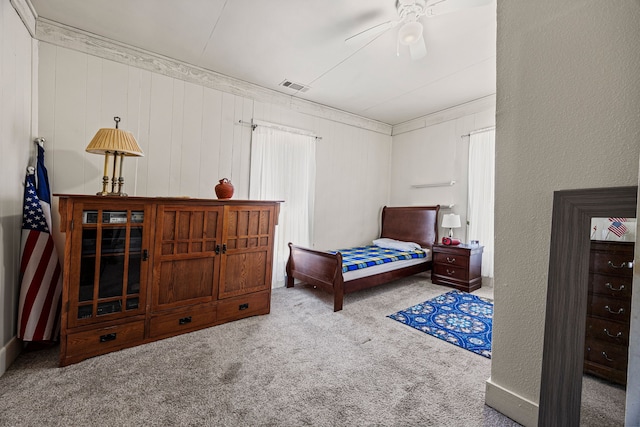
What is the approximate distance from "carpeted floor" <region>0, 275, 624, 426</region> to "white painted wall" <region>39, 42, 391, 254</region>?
168cm

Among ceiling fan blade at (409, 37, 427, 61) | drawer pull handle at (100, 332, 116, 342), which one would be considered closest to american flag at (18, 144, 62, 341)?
drawer pull handle at (100, 332, 116, 342)

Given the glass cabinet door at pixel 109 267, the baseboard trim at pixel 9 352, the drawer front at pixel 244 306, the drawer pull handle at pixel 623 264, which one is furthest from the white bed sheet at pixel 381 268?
the baseboard trim at pixel 9 352

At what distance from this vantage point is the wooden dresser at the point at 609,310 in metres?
1.09

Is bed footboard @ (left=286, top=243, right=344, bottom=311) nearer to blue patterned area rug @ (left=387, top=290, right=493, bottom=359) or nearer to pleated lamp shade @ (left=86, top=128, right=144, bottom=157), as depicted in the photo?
blue patterned area rug @ (left=387, top=290, right=493, bottom=359)

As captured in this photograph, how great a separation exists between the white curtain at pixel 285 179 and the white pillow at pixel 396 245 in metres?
1.31

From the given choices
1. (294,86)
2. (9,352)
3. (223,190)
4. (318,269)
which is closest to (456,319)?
(318,269)

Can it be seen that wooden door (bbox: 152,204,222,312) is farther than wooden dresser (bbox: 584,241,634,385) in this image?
Yes

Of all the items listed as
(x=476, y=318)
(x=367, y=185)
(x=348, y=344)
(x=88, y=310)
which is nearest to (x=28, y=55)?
(x=88, y=310)

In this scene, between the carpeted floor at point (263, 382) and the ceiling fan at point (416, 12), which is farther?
the ceiling fan at point (416, 12)

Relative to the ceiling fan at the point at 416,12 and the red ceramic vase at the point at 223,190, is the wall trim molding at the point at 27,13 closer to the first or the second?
the red ceramic vase at the point at 223,190

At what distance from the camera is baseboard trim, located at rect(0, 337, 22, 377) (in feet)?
6.02

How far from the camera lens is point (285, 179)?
396 centimetres

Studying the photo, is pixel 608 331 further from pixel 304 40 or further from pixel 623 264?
pixel 304 40

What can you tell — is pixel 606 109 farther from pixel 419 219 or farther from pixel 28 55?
pixel 28 55
